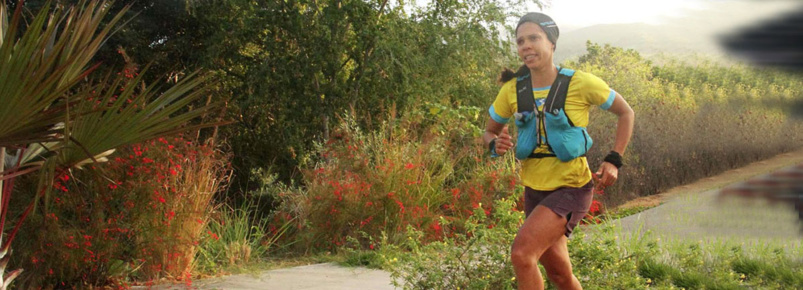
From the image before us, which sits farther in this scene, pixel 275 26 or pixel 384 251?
pixel 275 26

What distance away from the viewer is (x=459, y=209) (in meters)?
8.85

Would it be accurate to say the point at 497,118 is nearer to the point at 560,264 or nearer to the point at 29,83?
the point at 560,264

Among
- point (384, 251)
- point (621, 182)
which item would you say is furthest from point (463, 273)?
point (621, 182)

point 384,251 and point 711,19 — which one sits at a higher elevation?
point 711,19

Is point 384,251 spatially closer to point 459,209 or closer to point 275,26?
point 459,209

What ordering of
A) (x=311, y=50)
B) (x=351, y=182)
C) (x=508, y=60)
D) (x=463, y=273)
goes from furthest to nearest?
(x=508, y=60)
(x=311, y=50)
(x=351, y=182)
(x=463, y=273)

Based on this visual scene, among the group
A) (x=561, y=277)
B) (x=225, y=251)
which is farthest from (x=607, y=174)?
(x=225, y=251)

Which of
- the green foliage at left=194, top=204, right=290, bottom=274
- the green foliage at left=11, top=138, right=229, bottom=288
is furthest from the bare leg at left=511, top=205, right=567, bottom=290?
the green foliage at left=194, top=204, right=290, bottom=274

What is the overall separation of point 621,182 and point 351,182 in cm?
506

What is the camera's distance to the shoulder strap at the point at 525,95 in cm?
351

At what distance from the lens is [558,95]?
3441mm

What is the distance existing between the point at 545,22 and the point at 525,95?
0.32 metres

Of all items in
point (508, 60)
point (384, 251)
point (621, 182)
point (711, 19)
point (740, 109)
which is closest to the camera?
point (711, 19)

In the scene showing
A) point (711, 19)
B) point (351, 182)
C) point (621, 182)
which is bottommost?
point (621, 182)
